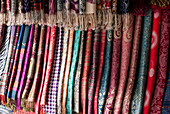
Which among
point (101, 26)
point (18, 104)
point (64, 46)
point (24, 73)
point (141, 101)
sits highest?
point (101, 26)

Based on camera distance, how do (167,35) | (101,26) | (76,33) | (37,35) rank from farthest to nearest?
(37,35) → (76,33) → (101,26) → (167,35)

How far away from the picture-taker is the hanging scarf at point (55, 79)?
1047 millimetres

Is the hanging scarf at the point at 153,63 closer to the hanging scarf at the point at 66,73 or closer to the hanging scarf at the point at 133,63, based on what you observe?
the hanging scarf at the point at 133,63

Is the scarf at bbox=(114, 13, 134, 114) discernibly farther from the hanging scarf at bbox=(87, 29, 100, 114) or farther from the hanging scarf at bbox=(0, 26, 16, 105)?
the hanging scarf at bbox=(0, 26, 16, 105)

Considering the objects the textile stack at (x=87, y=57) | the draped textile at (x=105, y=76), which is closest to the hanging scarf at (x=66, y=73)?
the textile stack at (x=87, y=57)

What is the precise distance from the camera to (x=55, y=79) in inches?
42.2

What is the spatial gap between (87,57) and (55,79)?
0.91 ft

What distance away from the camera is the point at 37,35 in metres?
1.16

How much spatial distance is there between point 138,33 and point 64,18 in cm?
46

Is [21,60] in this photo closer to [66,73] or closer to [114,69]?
[66,73]

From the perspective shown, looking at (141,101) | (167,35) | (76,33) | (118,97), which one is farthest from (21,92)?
(167,35)

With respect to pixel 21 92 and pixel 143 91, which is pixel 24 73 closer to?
pixel 21 92

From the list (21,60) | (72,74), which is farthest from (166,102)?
(21,60)

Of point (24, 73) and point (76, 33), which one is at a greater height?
point (76, 33)
